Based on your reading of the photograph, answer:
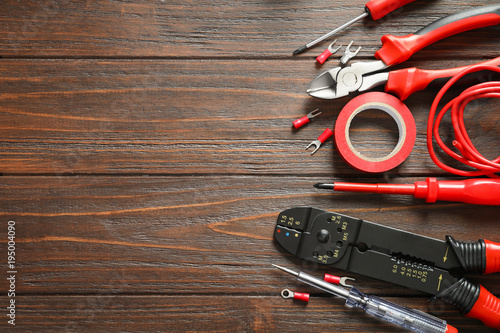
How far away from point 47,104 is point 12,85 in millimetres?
91

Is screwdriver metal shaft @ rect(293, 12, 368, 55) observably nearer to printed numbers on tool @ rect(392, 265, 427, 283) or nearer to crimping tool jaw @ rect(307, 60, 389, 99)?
crimping tool jaw @ rect(307, 60, 389, 99)

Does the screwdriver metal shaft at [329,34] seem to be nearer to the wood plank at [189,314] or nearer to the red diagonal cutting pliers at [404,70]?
the red diagonal cutting pliers at [404,70]

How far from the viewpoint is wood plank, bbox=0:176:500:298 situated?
2.77 feet

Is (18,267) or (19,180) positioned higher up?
(19,180)

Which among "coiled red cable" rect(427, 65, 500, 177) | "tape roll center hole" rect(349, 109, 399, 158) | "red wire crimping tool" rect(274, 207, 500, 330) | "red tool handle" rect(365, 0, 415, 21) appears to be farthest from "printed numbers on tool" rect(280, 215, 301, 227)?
"red tool handle" rect(365, 0, 415, 21)

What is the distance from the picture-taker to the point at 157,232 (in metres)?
0.85

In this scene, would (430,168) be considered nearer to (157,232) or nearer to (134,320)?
(157,232)

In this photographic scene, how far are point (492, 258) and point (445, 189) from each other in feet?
0.54

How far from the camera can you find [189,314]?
0.84 meters

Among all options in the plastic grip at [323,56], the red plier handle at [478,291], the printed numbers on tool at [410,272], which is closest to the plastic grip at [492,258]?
the red plier handle at [478,291]

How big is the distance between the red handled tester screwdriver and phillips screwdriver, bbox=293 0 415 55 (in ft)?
1.03

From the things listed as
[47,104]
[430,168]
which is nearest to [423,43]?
[430,168]

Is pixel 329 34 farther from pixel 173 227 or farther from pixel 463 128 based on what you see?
pixel 173 227

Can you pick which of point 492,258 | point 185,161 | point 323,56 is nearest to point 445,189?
point 492,258
